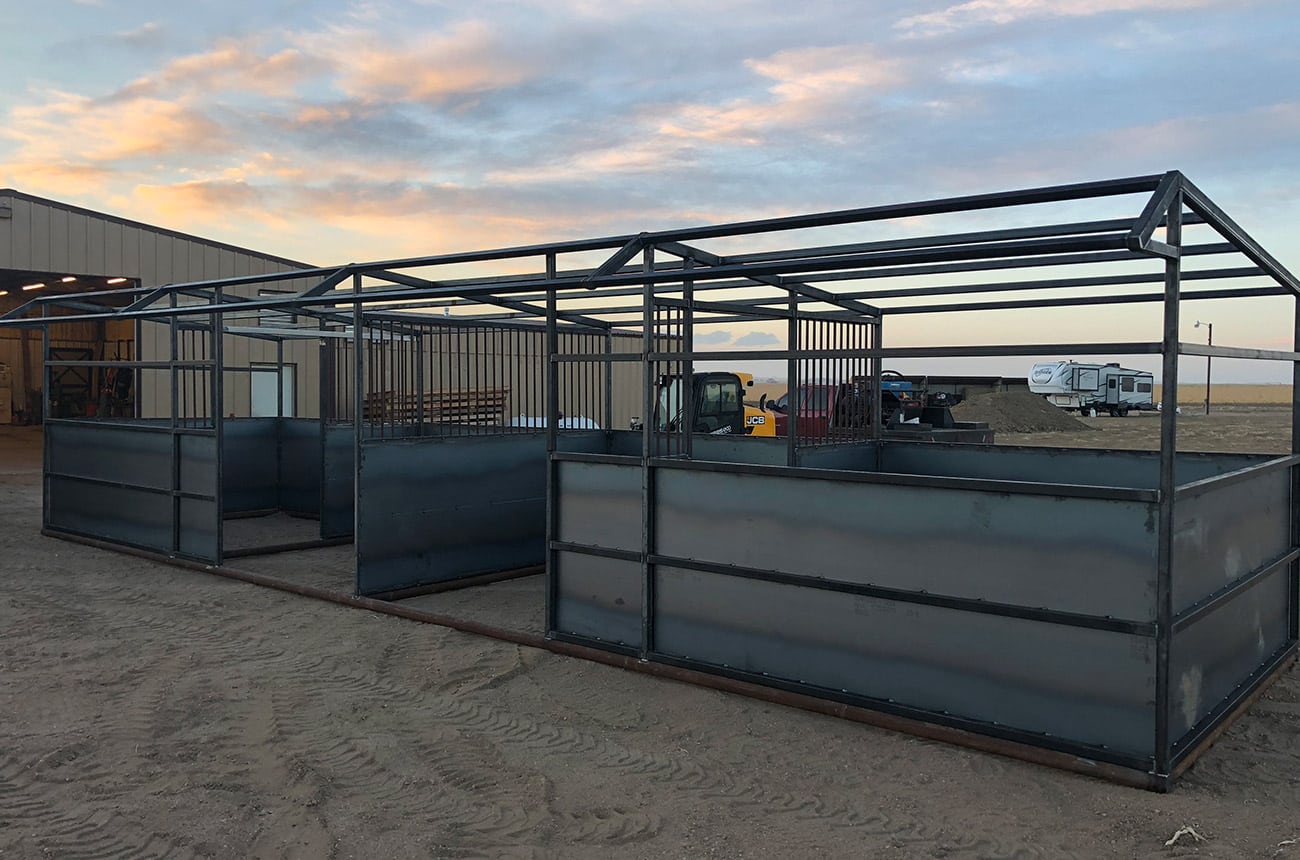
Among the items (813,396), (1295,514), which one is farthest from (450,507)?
(1295,514)

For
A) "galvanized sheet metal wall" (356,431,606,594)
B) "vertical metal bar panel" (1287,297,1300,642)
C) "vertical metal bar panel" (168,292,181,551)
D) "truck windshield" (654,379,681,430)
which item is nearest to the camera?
"vertical metal bar panel" (1287,297,1300,642)

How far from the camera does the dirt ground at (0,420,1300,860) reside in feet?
11.8

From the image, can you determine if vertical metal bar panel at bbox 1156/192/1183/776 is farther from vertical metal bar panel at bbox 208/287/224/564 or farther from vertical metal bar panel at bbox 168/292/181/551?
vertical metal bar panel at bbox 168/292/181/551

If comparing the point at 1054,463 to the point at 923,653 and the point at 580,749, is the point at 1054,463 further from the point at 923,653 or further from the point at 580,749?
the point at 580,749

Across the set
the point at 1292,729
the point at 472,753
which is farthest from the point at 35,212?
the point at 1292,729

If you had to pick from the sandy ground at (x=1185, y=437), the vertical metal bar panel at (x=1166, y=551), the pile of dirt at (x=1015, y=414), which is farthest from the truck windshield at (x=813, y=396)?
the pile of dirt at (x=1015, y=414)

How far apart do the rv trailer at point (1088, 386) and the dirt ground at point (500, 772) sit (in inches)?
1449

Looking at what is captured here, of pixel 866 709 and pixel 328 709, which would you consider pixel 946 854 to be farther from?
pixel 328 709

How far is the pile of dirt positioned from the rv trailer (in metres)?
5.83

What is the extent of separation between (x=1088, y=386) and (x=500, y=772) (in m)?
40.1

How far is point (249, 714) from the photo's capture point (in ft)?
16.2

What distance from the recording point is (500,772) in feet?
13.9

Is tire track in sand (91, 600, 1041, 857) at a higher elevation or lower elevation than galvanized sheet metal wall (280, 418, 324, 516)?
lower

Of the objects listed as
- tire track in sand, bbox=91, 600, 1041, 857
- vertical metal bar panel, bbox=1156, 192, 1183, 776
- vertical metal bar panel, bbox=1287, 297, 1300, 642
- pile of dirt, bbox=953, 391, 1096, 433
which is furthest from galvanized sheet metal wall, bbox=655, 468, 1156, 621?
pile of dirt, bbox=953, 391, 1096, 433
